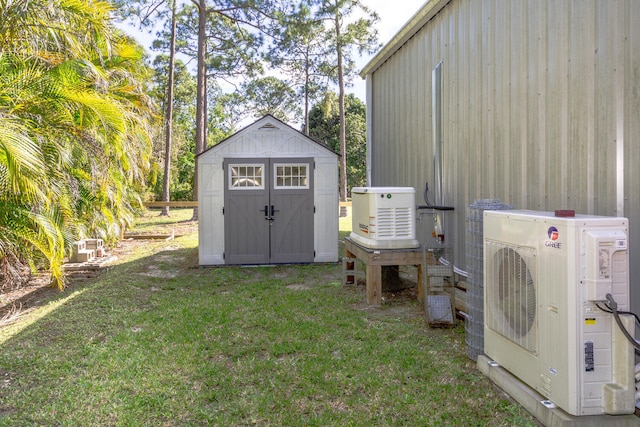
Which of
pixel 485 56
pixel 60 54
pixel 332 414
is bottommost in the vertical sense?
pixel 332 414

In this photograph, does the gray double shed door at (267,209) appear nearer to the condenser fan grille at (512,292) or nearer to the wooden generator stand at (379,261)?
the wooden generator stand at (379,261)

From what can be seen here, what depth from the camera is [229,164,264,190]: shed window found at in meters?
8.97

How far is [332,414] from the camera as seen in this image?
10.4 ft

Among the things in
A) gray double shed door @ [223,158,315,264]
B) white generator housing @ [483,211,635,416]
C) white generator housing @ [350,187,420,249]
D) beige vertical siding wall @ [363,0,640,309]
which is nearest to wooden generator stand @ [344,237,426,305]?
white generator housing @ [350,187,420,249]

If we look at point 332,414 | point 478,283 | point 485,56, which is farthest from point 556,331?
point 485,56

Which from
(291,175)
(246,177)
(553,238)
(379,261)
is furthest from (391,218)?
(246,177)

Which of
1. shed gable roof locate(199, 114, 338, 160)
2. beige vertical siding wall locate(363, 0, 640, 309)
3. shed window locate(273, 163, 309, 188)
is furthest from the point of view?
shed window locate(273, 163, 309, 188)

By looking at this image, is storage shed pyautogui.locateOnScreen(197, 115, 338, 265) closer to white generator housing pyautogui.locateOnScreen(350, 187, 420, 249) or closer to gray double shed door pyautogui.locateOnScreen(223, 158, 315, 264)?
gray double shed door pyautogui.locateOnScreen(223, 158, 315, 264)

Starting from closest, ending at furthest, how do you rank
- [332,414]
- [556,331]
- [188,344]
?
1. [556,331]
2. [332,414]
3. [188,344]

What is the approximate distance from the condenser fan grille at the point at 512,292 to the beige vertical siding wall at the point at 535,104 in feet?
2.66

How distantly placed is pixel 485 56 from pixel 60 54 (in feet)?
19.5

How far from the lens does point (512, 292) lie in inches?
131

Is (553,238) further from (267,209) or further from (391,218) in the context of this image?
(267,209)

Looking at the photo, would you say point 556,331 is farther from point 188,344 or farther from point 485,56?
point 485,56
